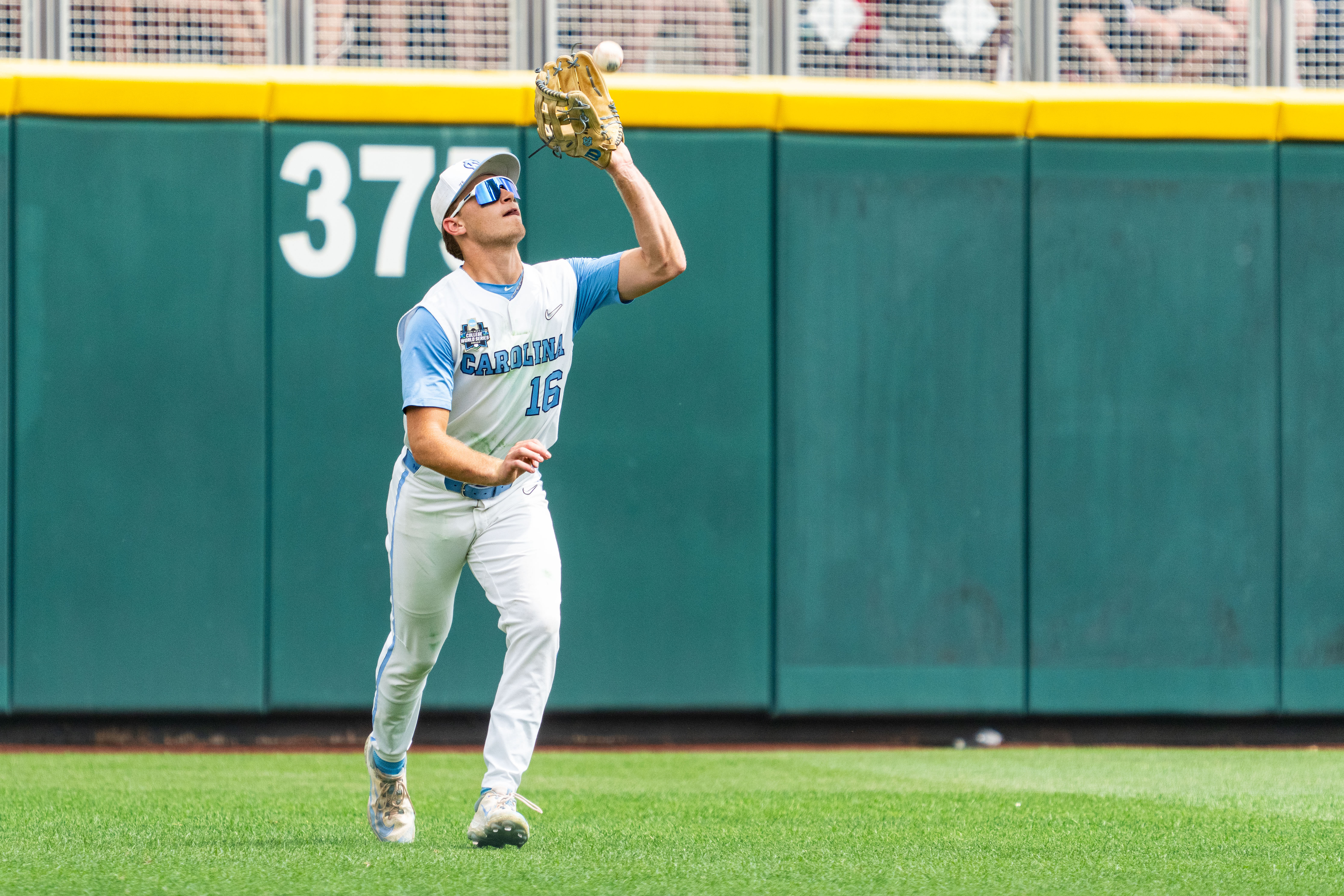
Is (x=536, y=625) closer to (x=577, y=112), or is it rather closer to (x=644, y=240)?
(x=644, y=240)

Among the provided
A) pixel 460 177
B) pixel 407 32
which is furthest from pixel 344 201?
pixel 460 177

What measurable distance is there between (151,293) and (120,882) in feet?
14.1

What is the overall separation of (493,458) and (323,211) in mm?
3788

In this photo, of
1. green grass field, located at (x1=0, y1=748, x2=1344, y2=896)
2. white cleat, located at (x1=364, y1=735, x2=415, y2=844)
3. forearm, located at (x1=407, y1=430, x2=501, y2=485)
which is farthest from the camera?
white cleat, located at (x1=364, y1=735, x2=415, y2=844)

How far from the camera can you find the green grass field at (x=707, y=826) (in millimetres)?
3586

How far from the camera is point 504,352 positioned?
4.08m

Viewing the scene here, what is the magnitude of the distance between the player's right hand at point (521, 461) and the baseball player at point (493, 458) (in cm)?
18

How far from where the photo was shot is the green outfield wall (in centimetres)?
724

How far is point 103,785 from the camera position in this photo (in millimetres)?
5699

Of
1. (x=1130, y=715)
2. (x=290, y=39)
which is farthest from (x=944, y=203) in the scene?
(x=290, y=39)

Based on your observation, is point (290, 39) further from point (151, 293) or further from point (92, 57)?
point (151, 293)

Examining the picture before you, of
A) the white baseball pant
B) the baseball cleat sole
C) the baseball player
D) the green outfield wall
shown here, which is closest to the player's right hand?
the baseball player

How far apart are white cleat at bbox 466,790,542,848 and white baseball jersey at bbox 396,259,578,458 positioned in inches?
35.3

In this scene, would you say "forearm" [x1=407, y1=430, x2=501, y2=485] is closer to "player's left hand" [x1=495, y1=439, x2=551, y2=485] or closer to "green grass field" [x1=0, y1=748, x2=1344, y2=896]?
"player's left hand" [x1=495, y1=439, x2=551, y2=485]
